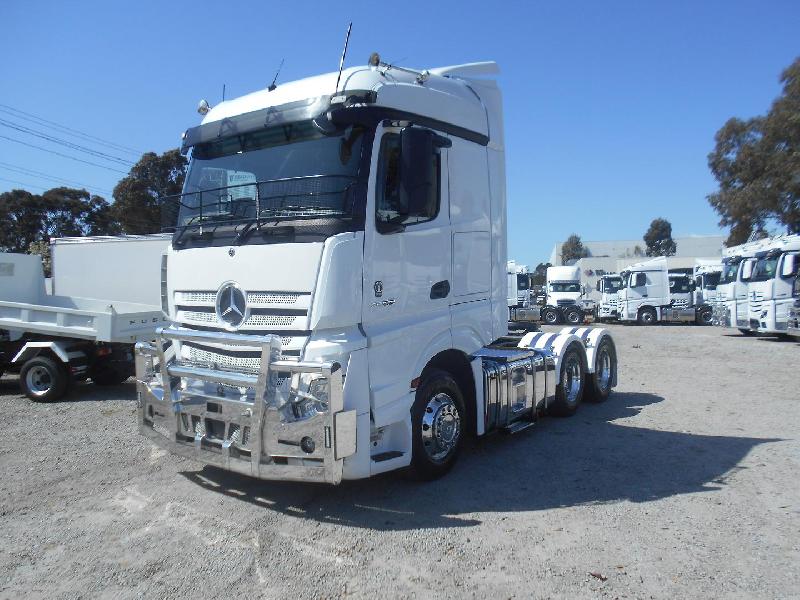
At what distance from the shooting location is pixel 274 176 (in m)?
4.88

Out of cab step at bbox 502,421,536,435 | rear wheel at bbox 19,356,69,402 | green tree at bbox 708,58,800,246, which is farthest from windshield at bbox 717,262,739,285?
rear wheel at bbox 19,356,69,402

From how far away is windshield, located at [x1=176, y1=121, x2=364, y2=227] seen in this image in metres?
4.52

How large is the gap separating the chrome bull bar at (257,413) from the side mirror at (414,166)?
4.84 feet

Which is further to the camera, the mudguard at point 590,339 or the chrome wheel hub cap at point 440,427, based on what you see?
the mudguard at point 590,339

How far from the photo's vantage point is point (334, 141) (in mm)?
4633

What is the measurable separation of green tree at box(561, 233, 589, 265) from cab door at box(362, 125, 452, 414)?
90.8 meters

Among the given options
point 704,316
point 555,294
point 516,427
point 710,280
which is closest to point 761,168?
point 710,280

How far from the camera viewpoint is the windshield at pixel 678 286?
28969 millimetres

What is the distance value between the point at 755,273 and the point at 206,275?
19938mm

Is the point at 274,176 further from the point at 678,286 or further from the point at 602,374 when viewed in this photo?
the point at 678,286

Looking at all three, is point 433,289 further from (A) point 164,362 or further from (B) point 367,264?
(A) point 164,362

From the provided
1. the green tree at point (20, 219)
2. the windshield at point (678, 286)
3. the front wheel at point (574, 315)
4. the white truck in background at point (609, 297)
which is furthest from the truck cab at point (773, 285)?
the green tree at point (20, 219)

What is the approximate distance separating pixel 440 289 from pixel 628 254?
285 feet

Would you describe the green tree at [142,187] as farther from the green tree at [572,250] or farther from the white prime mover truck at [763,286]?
the green tree at [572,250]
